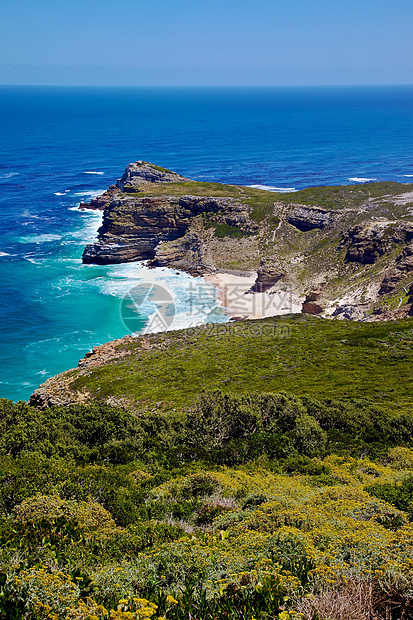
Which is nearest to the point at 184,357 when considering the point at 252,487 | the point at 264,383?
the point at 264,383

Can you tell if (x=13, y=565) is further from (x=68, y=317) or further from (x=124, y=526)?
(x=68, y=317)

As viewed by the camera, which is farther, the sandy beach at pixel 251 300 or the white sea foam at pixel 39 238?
the white sea foam at pixel 39 238

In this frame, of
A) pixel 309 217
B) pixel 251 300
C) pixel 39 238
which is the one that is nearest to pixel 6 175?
pixel 39 238

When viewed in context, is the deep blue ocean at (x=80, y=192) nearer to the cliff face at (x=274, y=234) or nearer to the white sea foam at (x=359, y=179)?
the white sea foam at (x=359, y=179)

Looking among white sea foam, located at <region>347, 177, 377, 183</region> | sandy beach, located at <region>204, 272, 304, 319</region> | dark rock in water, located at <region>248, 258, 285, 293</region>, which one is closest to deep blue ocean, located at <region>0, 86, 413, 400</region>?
white sea foam, located at <region>347, 177, 377, 183</region>

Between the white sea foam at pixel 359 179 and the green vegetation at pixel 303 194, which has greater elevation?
the white sea foam at pixel 359 179

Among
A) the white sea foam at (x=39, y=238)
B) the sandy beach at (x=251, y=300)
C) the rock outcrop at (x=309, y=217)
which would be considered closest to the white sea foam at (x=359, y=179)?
the rock outcrop at (x=309, y=217)
